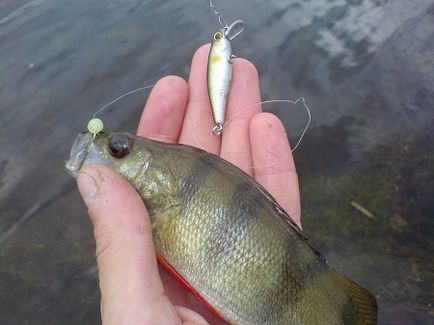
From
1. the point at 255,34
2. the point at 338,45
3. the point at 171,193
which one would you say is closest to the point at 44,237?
the point at 171,193

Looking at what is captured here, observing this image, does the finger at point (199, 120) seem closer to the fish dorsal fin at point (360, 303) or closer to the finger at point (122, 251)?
the finger at point (122, 251)

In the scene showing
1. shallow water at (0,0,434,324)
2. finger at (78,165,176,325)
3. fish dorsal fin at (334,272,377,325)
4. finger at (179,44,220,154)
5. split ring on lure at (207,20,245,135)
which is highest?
finger at (78,165,176,325)

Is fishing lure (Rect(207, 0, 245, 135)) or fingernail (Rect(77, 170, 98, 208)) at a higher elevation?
fingernail (Rect(77, 170, 98, 208))

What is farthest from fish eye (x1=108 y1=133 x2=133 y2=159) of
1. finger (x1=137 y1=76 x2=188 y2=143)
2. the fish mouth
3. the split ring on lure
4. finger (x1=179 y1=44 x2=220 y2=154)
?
the split ring on lure

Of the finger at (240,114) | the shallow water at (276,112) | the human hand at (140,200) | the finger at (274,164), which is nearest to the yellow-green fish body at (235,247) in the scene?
the human hand at (140,200)

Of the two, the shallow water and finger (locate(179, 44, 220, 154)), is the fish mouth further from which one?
the shallow water

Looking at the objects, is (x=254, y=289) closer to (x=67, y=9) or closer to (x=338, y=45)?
(x=338, y=45)
